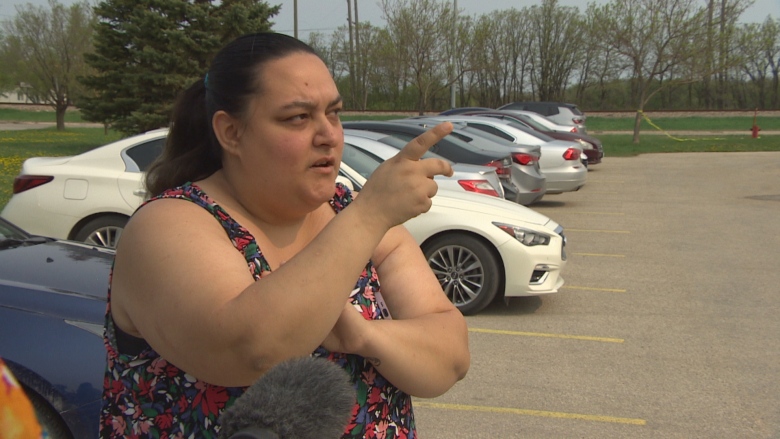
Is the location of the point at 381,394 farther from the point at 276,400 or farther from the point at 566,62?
the point at 566,62

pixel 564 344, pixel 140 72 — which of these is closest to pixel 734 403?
pixel 564 344

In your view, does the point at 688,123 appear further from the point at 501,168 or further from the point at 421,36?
the point at 501,168

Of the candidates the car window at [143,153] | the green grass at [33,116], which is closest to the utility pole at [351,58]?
the green grass at [33,116]

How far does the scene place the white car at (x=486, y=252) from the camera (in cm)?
695

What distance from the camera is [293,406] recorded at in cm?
91

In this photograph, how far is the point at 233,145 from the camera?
1.61 m

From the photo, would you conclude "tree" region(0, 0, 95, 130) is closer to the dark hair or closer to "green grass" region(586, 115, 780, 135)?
"green grass" region(586, 115, 780, 135)

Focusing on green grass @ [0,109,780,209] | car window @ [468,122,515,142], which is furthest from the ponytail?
car window @ [468,122,515,142]

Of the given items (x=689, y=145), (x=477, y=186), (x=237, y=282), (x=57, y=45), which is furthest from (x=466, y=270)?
(x=57, y=45)

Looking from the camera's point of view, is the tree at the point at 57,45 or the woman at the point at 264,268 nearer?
the woman at the point at 264,268

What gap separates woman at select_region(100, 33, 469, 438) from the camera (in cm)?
132

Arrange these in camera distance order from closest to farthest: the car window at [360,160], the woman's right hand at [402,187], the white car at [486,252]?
the woman's right hand at [402,187] → the white car at [486,252] → the car window at [360,160]

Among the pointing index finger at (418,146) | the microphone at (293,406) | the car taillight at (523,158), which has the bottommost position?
the car taillight at (523,158)

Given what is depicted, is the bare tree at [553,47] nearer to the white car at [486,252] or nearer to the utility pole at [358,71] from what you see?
the utility pole at [358,71]
